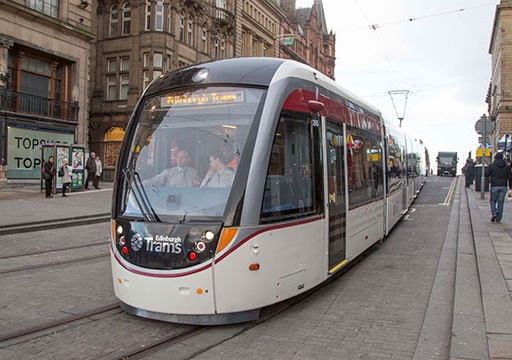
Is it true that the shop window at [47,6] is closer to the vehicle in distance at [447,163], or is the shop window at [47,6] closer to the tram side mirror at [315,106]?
the tram side mirror at [315,106]

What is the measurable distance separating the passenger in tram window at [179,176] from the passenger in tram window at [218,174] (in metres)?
0.13


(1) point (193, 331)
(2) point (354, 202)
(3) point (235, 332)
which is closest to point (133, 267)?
(1) point (193, 331)

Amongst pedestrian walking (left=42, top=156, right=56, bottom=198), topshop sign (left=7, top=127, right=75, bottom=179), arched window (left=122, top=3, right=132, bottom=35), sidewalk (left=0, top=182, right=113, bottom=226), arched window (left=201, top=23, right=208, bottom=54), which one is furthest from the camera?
arched window (left=201, top=23, right=208, bottom=54)

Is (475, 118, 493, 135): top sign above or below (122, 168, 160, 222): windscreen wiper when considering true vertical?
above

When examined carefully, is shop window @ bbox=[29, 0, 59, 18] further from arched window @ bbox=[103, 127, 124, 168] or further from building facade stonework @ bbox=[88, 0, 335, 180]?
arched window @ bbox=[103, 127, 124, 168]

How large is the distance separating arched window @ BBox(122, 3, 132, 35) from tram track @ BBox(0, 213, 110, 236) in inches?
971

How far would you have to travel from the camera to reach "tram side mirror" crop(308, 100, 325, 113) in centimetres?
599

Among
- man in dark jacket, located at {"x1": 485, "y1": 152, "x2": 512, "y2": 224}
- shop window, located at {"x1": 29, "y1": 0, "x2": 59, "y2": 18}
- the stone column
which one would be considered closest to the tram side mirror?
man in dark jacket, located at {"x1": 485, "y1": 152, "x2": 512, "y2": 224}

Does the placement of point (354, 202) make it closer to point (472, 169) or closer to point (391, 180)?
point (391, 180)

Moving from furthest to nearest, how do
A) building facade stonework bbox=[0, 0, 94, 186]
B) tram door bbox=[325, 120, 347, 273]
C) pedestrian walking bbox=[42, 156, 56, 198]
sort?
1. building facade stonework bbox=[0, 0, 94, 186]
2. pedestrian walking bbox=[42, 156, 56, 198]
3. tram door bbox=[325, 120, 347, 273]

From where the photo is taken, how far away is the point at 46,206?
54.1ft

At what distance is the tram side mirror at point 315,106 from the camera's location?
5.99 metres

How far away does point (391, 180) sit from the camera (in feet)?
40.1

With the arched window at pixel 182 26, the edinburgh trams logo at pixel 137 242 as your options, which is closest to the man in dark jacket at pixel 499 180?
the edinburgh trams logo at pixel 137 242
